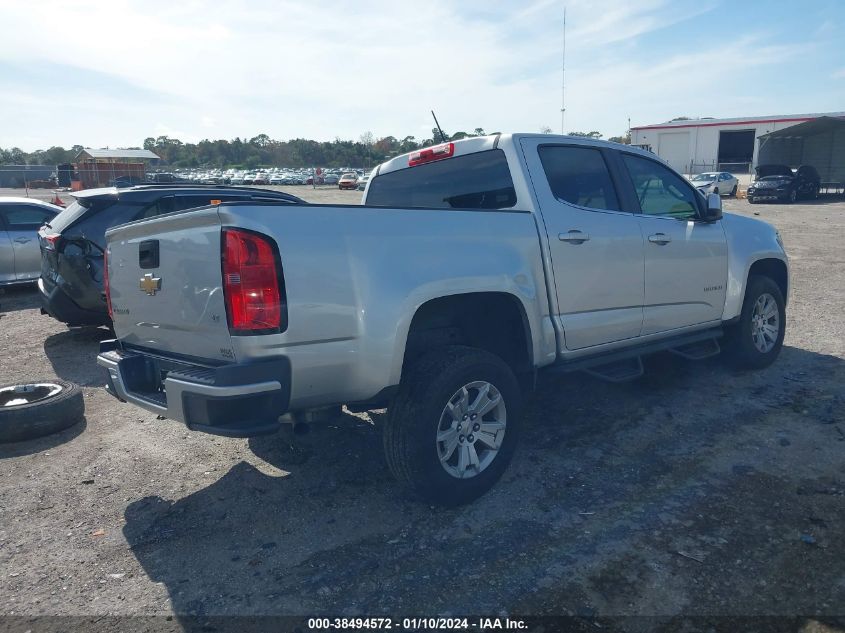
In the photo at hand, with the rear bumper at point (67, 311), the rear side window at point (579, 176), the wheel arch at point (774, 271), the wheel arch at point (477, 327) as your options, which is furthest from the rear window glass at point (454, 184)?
the rear bumper at point (67, 311)

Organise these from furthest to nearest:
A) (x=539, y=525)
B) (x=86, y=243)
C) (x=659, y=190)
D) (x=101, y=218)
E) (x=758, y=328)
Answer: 1. (x=101, y=218)
2. (x=86, y=243)
3. (x=758, y=328)
4. (x=659, y=190)
5. (x=539, y=525)

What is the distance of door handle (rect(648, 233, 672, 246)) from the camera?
15.3 feet

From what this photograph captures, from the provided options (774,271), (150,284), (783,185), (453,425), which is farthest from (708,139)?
(150,284)

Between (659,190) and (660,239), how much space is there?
56 cm

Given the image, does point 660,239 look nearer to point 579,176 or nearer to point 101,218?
point 579,176

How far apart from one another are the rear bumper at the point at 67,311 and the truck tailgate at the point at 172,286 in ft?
10.5

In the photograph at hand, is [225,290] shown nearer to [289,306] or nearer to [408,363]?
[289,306]

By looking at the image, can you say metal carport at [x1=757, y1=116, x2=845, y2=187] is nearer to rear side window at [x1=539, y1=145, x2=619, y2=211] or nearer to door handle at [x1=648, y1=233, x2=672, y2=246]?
door handle at [x1=648, y1=233, x2=672, y2=246]

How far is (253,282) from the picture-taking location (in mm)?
2881

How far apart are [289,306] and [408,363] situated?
940 mm

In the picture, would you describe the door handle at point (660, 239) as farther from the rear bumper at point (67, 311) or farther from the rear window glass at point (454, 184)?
the rear bumper at point (67, 311)

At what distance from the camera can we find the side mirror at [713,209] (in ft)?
16.9

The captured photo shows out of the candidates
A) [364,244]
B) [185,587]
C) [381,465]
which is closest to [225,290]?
[364,244]

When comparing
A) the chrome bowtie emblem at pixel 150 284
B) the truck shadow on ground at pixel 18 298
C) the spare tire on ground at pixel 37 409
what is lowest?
the truck shadow on ground at pixel 18 298
